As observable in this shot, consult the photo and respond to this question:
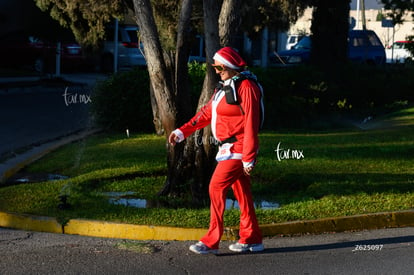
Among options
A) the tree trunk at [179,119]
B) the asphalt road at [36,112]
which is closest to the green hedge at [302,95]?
the asphalt road at [36,112]

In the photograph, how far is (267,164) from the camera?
1232cm

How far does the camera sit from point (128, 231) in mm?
8492

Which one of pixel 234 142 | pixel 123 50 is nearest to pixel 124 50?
pixel 123 50

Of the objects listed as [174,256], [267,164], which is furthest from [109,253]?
[267,164]

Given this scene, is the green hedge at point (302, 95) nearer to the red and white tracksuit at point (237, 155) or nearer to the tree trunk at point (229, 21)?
the tree trunk at point (229, 21)

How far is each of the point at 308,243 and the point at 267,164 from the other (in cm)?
414

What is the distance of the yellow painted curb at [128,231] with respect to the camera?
27.5 ft

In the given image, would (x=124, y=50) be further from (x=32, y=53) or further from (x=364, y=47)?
(x=364, y=47)

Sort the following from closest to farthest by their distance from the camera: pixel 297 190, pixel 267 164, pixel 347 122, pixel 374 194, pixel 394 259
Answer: pixel 394 259
pixel 374 194
pixel 297 190
pixel 267 164
pixel 347 122

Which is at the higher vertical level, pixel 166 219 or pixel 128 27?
pixel 128 27

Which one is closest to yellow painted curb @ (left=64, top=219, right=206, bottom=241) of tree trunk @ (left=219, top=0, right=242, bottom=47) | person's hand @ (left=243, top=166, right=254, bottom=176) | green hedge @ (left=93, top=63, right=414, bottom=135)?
person's hand @ (left=243, top=166, right=254, bottom=176)

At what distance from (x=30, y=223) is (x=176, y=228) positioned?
160 cm

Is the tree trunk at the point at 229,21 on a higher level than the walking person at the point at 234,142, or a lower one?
higher

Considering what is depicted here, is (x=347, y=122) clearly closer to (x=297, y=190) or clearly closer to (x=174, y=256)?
(x=297, y=190)
